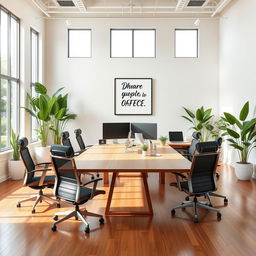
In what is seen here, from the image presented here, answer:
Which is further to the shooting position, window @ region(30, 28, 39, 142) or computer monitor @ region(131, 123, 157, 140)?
window @ region(30, 28, 39, 142)

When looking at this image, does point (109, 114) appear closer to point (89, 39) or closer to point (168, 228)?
point (89, 39)

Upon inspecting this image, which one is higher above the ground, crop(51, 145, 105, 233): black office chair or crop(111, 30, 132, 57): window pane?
crop(111, 30, 132, 57): window pane

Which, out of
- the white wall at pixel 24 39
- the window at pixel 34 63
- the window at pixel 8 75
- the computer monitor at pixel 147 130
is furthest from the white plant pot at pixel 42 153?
the computer monitor at pixel 147 130

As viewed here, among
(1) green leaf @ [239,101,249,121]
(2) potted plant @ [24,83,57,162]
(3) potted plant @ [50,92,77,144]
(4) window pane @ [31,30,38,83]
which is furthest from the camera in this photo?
(4) window pane @ [31,30,38,83]

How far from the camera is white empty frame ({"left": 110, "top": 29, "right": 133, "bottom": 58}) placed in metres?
9.11

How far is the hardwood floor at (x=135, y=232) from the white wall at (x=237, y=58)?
289 cm

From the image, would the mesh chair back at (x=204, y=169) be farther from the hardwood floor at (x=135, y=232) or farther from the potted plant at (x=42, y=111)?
the potted plant at (x=42, y=111)

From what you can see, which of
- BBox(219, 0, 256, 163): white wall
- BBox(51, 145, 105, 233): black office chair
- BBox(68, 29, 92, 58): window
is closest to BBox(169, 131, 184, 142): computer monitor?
BBox(219, 0, 256, 163): white wall

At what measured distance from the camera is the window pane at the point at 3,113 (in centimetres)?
655

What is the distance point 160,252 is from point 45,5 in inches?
291

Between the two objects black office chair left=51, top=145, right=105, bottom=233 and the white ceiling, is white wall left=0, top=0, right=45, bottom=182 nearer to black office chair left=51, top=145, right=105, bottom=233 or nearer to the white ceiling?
the white ceiling

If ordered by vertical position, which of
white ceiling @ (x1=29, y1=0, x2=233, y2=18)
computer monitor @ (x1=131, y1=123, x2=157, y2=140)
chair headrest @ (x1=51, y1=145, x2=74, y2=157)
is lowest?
chair headrest @ (x1=51, y1=145, x2=74, y2=157)

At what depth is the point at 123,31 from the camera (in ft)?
29.9

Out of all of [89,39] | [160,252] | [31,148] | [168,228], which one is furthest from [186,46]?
[160,252]
